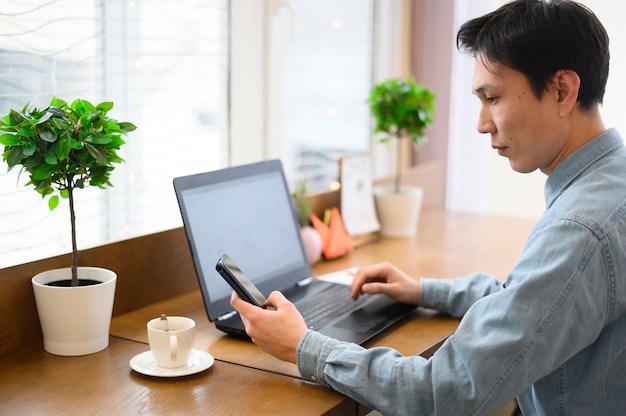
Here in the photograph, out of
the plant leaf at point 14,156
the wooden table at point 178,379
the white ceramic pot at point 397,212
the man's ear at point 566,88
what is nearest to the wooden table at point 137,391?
the wooden table at point 178,379

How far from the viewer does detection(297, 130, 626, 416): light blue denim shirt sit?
1.10 metres

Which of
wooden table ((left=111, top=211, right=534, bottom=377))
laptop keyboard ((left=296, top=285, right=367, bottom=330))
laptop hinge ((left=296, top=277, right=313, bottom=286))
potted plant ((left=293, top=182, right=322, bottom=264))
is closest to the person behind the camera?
wooden table ((left=111, top=211, right=534, bottom=377))

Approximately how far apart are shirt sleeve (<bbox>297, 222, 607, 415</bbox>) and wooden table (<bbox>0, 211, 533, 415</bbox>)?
0.40ft

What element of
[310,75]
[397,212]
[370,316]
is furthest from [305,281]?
[310,75]

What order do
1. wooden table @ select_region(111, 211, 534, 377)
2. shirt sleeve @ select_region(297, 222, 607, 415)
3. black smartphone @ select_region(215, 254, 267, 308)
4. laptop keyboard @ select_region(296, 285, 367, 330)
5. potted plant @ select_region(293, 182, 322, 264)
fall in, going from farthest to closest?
potted plant @ select_region(293, 182, 322, 264)
laptop keyboard @ select_region(296, 285, 367, 330)
wooden table @ select_region(111, 211, 534, 377)
black smartphone @ select_region(215, 254, 267, 308)
shirt sleeve @ select_region(297, 222, 607, 415)

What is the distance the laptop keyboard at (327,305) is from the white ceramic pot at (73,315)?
0.39 meters

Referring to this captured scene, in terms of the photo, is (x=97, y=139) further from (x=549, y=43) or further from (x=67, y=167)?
(x=549, y=43)

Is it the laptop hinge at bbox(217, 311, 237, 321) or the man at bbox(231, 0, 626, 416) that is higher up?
the man at bbox(231, 0, 626, 416)

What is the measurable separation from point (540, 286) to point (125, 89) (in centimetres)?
Result: 126

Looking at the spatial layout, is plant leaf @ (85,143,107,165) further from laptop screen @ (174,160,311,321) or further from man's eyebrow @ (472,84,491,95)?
man's eyebrow @ (472,84,491,95)

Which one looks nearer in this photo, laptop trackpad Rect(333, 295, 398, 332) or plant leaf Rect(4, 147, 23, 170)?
plant leaf Rect(4, 147, 23, 170)

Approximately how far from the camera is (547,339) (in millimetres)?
1096

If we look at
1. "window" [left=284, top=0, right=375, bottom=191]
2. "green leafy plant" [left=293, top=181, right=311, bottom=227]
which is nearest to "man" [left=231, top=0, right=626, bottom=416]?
"green leafy plant" [left=293, top=181, right=311, bottom=227]

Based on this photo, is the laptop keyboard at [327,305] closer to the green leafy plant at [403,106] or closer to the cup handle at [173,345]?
the cup handle at [173,345]
